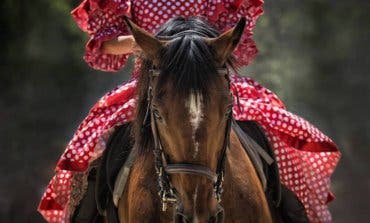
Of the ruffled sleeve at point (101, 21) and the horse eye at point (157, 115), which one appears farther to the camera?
the ruffled sleeve at point (101, 21)

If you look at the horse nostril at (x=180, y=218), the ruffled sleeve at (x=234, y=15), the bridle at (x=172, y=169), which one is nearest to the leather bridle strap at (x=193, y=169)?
the bridle at (x=172, y=169)

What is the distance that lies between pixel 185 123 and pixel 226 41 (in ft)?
1.40

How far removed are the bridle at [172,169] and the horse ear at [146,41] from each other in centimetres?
7

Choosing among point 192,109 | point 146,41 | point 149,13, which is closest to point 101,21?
point 149,13

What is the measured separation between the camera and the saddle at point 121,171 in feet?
16.5

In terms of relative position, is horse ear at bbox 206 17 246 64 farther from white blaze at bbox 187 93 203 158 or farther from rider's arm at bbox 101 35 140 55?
rider's arm at bbox 101 35 140 55

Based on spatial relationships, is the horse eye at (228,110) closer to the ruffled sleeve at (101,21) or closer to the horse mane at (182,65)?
the horse mane at (182,65)

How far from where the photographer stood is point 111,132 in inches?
205

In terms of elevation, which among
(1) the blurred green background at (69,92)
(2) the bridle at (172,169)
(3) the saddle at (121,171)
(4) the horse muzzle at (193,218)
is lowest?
(1) the blurred green background at (69,92)

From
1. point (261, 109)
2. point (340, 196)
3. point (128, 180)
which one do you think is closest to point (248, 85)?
point (261, 109)

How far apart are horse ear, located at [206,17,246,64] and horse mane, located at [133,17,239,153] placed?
0.09 ft

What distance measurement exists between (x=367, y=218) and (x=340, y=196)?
1.21 ft

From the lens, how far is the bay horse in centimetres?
406

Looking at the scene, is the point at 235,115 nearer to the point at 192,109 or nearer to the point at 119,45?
the point at 119,45
